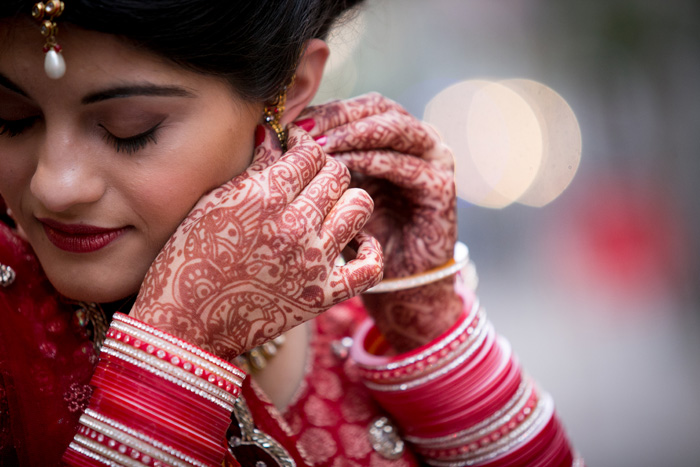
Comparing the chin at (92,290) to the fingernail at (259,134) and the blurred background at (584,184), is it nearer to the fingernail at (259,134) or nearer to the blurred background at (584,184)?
the fingernail at (259,134)

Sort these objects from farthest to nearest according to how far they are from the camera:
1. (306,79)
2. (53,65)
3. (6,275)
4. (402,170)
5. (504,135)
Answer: (504,135)
(402,170)
(306,79)
(6,275)
(53,65)

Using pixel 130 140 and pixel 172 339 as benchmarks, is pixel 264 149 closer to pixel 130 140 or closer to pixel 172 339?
pixel 130 140

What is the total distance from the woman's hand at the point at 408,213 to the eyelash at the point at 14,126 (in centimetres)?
51

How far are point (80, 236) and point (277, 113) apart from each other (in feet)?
1.27

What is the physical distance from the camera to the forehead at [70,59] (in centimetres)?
78

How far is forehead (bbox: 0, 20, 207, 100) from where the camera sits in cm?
78

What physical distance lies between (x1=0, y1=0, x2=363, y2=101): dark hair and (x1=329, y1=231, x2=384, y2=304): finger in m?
0.31

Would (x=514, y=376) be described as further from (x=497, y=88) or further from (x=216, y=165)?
(x=497, y=88)

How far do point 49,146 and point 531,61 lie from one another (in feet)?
21.1

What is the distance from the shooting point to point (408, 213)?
130 cm

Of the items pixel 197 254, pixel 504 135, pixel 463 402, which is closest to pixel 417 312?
pixel 463 402

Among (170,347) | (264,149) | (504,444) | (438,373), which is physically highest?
(264,149)

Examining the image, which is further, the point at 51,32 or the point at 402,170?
the point at 402,170

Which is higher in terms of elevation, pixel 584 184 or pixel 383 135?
pixel 383 135
